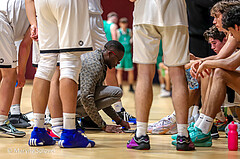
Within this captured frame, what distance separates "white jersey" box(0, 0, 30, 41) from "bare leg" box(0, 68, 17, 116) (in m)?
0.38

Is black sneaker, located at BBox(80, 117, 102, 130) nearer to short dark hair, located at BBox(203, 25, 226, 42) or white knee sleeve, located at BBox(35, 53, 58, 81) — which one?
white knee sleeve, located at BBox(35, 53, 58, 81)

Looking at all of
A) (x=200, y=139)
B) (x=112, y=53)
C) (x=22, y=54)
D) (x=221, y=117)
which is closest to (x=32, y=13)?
(x=22, y=54)

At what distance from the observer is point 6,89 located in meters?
3.01

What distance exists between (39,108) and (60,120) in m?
0.27

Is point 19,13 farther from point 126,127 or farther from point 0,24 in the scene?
point 126,127

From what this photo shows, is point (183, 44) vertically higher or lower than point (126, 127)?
higher

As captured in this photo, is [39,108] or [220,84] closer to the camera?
[39,108]

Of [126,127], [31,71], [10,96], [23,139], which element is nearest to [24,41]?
[10,96]

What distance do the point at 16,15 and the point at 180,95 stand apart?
1.64 metres

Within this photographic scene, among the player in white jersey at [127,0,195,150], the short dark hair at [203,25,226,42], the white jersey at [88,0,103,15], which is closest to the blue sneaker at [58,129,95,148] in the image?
the player in white jersey at [127,0,195,150]

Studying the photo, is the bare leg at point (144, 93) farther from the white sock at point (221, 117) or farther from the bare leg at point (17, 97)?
the bare leg at point (17, 97)

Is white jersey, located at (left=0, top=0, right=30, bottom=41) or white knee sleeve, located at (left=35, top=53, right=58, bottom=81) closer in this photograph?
white knee sleeve, located at (left=35, top=53, right=58, bottom=81)

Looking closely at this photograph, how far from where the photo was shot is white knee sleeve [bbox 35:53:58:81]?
8.12 feet

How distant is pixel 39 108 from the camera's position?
246 centimetres
